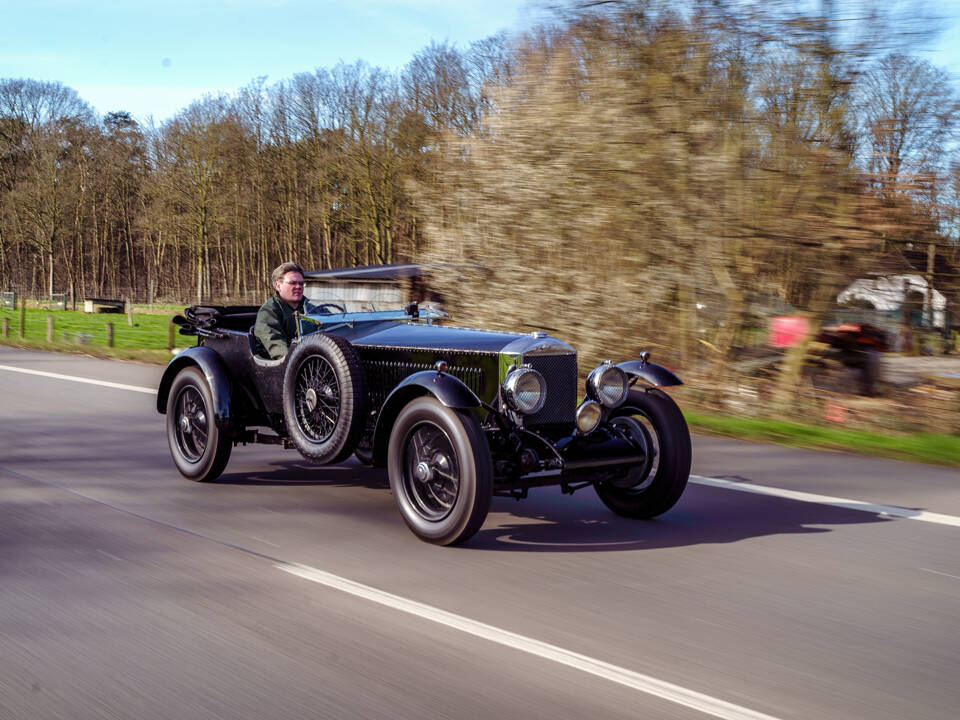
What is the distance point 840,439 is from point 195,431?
6370mm

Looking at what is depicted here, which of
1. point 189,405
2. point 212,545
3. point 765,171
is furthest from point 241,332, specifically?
point 765,171

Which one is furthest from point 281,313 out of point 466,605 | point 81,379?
point 81,379

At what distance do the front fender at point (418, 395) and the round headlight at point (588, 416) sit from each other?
74 cm

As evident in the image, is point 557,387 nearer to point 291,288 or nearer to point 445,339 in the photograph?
point 445,339

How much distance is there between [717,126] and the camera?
41.3 feet

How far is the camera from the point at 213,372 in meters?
6.92

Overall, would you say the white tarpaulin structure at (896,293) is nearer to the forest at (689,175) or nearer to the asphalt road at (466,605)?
the forest at (689,175)

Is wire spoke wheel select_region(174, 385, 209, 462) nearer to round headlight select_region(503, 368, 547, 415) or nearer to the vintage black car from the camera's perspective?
the vintage black car

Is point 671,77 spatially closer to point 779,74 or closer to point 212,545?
point 779,74

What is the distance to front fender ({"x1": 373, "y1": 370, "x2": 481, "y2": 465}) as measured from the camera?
5199 millimetres

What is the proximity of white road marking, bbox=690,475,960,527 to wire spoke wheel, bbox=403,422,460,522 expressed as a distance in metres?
2.61

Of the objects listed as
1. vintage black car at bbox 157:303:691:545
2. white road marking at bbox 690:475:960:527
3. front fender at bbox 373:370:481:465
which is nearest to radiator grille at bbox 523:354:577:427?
vintage black car at bbox 157:303:691:545

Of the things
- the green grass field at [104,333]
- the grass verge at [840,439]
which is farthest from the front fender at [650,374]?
the green grass field at [104,333]

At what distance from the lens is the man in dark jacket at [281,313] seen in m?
6.82
